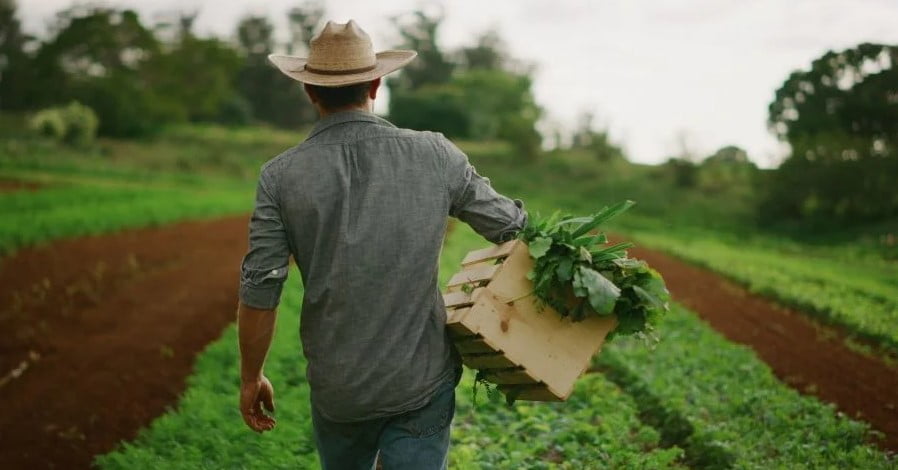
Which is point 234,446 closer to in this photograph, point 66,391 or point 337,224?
point 66,391

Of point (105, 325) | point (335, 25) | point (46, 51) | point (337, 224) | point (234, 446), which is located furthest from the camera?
point (46, 51)

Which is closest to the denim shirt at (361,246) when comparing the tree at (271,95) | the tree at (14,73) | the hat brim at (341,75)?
the hat brim at (341,75)

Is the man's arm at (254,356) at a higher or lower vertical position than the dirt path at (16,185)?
higher

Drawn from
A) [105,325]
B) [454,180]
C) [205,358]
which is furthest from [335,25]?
[105,325]

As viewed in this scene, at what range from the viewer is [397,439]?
301cm

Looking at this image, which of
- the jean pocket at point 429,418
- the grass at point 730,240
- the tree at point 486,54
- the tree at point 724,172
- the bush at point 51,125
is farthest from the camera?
the tree at point 486,54

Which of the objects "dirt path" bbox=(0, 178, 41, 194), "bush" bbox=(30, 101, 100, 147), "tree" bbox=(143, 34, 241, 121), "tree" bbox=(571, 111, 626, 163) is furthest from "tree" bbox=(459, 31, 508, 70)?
"dirt path" bbox=(0, 178, 41, 194)

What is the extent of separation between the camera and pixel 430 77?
69625 mm

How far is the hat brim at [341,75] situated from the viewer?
9.93 ft

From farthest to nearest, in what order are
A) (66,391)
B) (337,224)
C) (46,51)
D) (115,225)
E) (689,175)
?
(46,51) → (689,175) → (115,225) → (66,391) → (337,224)

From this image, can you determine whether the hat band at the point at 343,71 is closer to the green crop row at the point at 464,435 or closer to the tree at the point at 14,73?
the green crop row at the point at 464,435

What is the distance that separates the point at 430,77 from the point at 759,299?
193ft

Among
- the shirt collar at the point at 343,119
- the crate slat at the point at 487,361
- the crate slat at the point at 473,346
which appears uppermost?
the shirt collar at the point at 343,119

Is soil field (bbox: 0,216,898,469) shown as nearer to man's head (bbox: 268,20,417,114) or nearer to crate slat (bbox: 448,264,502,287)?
crate slat (bbox: 448,264,502,287)
